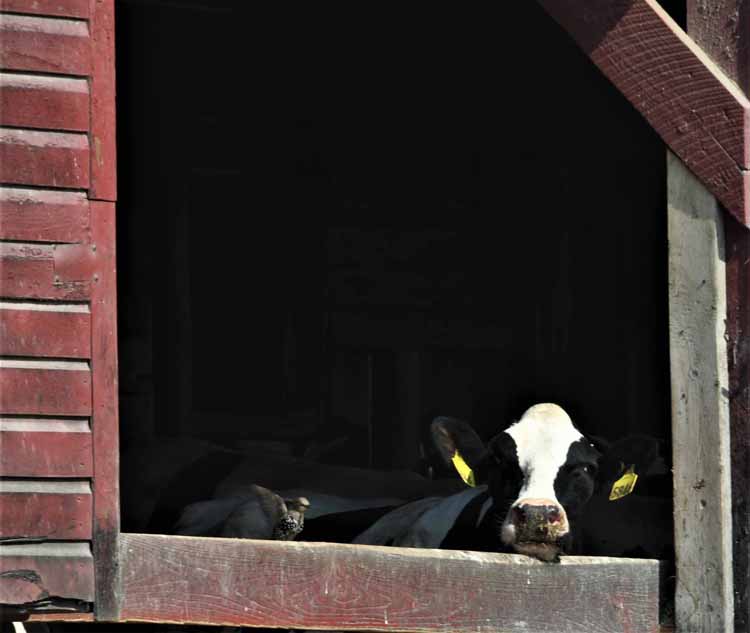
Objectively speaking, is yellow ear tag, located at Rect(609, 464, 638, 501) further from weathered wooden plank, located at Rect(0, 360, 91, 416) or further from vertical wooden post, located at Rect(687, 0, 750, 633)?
weathered wooden plank, located at Rect(0, 360, 91, 416)

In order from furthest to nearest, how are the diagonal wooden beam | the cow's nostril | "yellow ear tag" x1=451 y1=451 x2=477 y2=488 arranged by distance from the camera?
"yellow ear tag" x1=451 y1=451 x2=477 y2=488 < the cow's nostril < the diagonal wooden beam

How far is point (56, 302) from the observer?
196 inches

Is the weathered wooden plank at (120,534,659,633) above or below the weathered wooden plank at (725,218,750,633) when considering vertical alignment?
below

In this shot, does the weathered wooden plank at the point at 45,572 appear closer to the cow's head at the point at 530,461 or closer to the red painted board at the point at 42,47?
the red painted board at the point at 42,47

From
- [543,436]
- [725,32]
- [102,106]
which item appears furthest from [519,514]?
[102,106]

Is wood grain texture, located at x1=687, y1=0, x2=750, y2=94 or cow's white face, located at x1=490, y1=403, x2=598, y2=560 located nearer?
wood grain texture, located at x1=687, y1=0, x2=750, y2=94

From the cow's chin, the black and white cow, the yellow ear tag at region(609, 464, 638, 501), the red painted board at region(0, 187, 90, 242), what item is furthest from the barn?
the red painted board at region(0, 187, 90, 242)

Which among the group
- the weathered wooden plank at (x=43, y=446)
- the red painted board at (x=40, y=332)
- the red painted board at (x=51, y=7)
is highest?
the red painted board at (x=51, y=7)

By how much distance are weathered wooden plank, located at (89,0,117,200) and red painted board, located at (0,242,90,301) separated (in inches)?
10.2

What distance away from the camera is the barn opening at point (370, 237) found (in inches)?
400

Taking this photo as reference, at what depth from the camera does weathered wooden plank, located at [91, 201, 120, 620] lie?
499cm

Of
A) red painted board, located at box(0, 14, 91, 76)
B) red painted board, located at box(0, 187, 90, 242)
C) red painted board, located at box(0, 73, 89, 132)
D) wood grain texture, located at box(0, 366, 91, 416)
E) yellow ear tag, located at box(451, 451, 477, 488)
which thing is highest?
red painted board, located at box(0, 14, 91, 76)

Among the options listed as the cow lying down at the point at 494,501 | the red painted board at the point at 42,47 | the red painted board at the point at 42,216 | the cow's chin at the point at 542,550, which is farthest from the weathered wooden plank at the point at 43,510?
the cow's chin at the point at 542,550

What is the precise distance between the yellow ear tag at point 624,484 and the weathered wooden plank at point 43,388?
276 centimetres
